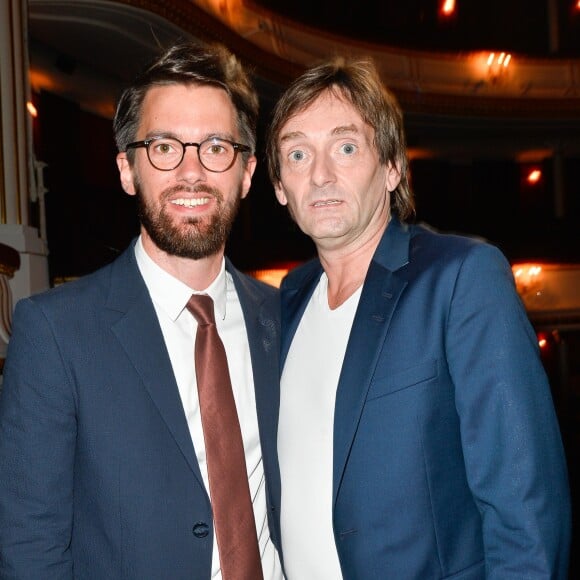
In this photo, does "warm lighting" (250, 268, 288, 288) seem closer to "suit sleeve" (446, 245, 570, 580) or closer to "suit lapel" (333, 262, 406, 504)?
"suit lapel" (333, 262, 406, 504)

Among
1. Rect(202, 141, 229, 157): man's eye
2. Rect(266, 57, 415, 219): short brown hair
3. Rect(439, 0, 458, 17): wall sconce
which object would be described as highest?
Rect(439, 0, 458, 17): wall sconce

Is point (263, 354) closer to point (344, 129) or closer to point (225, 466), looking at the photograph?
point (225, 466)

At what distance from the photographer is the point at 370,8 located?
11.0 m

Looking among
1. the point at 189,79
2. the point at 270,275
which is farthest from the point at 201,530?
the point at 270,275

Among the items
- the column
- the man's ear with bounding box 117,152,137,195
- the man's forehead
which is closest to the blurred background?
the column

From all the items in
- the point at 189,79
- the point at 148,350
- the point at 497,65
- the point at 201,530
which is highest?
the point at 497,65

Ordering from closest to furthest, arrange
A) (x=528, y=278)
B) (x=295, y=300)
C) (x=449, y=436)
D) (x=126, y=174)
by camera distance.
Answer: (x=449, y=436) → (x=126, y=174) → (x=295, y=300) → (x=528, y=278)

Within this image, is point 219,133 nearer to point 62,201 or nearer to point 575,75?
point 62,201

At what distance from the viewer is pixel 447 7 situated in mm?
11586

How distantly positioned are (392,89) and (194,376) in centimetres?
1005

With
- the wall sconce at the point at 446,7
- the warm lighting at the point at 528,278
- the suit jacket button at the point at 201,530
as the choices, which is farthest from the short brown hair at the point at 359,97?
the wall sconce at the point at 446,7

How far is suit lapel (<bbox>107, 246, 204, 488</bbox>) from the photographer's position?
142 cm

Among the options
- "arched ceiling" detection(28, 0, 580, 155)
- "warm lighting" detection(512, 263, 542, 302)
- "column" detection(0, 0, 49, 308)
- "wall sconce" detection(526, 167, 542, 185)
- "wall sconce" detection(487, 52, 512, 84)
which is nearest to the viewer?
"column" detection(0, 0, 49, 308)

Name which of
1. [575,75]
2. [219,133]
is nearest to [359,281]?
[219,133]
